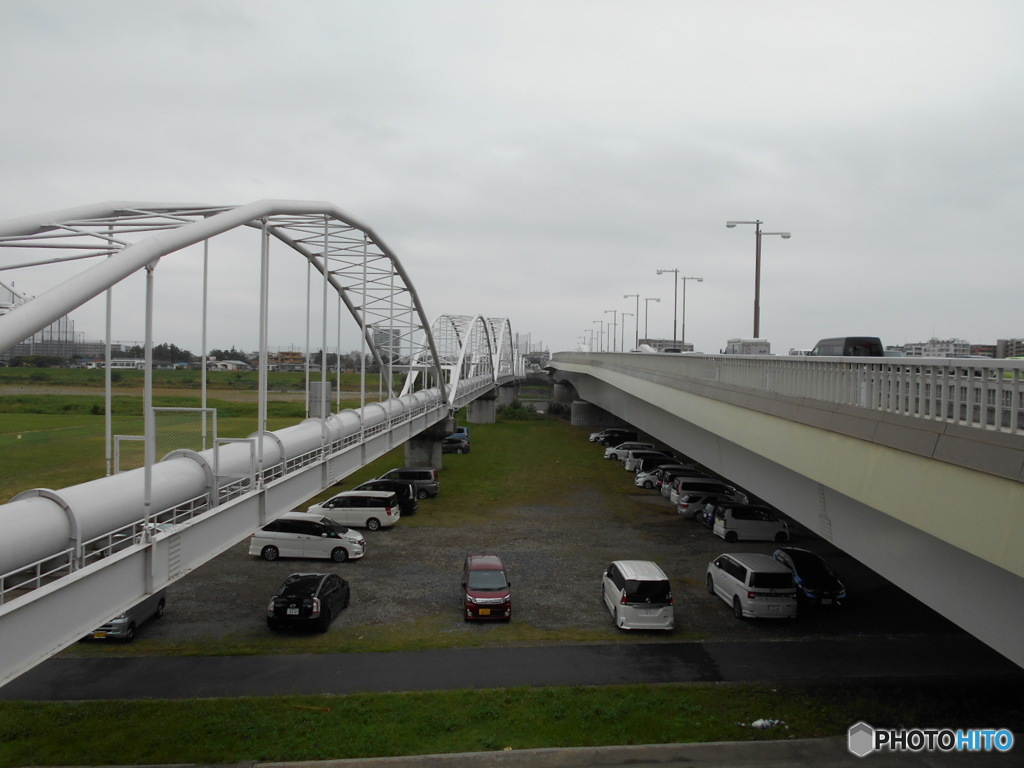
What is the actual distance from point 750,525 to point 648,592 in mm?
10175

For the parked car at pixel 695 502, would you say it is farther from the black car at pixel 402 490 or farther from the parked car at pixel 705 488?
the black car at pixel 402 490

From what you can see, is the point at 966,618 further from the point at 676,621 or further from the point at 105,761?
the point at 105,761

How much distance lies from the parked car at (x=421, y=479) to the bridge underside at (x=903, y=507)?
1792cm

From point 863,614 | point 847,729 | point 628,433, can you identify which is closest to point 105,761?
point 847,729

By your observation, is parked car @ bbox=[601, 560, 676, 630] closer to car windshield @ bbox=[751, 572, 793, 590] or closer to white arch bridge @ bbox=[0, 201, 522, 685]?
car windshield @ bbox=[751, 572, 793, 590]

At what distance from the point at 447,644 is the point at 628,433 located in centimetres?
3834

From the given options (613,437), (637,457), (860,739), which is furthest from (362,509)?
(613,437)

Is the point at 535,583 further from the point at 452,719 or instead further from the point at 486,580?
the point at 452,719

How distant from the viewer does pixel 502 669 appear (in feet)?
41.7

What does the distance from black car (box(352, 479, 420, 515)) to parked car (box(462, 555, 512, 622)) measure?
10555 mm

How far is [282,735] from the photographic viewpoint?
10.2 meters

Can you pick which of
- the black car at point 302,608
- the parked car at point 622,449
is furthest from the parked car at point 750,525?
the parked car at point 622,449

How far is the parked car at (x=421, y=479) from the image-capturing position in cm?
2988

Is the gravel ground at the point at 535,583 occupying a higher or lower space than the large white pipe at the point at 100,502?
lower
